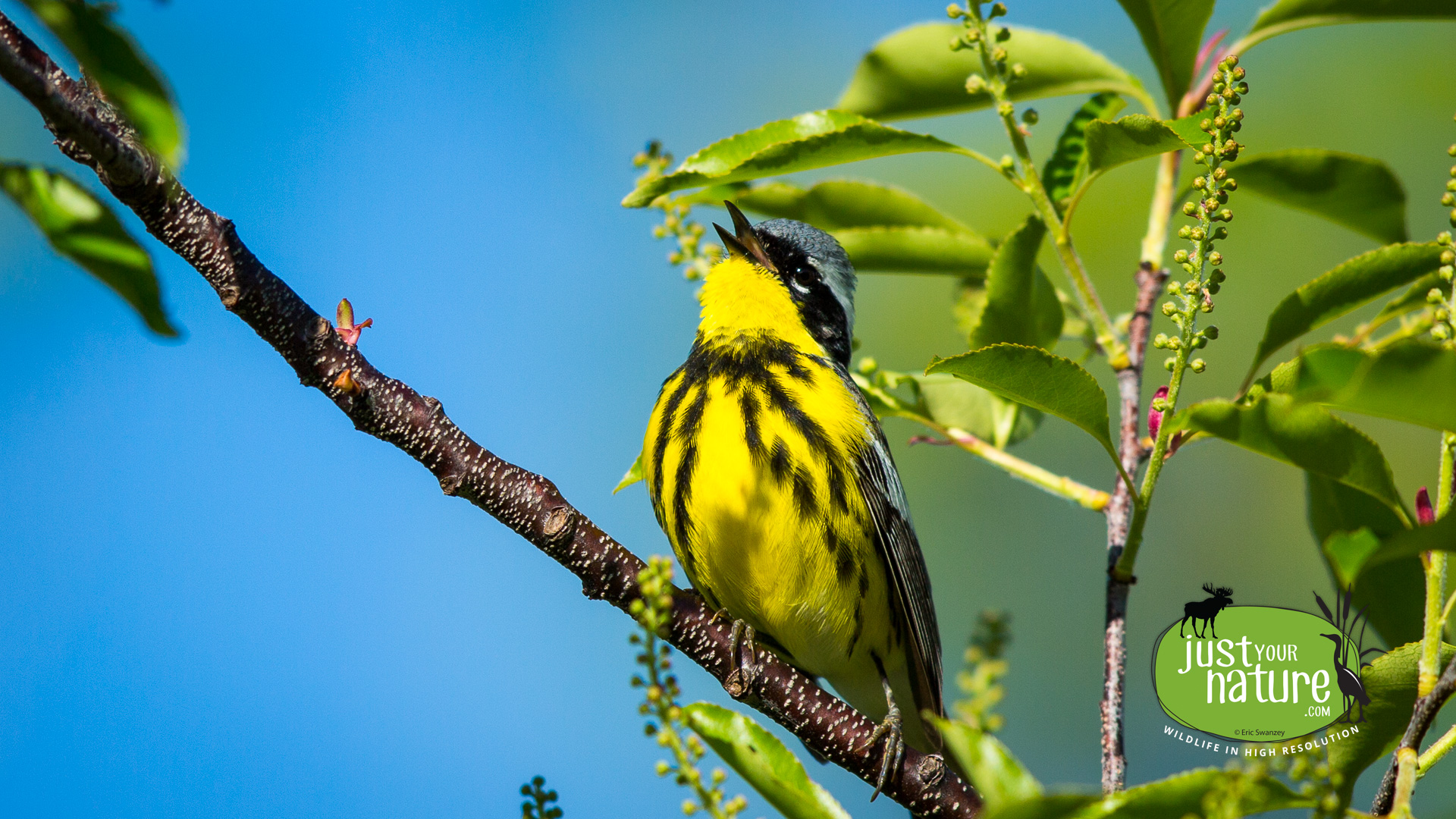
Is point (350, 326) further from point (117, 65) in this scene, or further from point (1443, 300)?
point (1443, 300)

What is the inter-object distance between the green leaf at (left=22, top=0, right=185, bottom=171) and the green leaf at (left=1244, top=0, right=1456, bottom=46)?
99.5 inches

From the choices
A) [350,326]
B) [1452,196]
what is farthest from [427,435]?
[1452,196]

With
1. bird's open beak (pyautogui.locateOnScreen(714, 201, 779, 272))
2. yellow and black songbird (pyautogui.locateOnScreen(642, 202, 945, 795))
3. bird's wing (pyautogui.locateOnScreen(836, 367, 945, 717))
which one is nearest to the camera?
yellow and black songbird (pyautogui.locateOnScreen(642, 202, 945, 795))

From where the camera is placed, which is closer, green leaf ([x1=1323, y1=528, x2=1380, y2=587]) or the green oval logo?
green leaf ([x1=1323, y1=528, x2=1380, y2=587])

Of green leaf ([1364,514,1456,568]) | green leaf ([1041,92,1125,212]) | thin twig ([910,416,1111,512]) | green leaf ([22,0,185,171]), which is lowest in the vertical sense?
green leaf ([22,0,185,171])

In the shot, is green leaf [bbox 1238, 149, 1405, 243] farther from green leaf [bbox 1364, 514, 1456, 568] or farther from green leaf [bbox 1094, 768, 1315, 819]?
green leaf [bbox 1094, 768, 1315, 819]

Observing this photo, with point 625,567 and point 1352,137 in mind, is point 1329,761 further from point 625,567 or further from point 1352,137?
point 1352,137

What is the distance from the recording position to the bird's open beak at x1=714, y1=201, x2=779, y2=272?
4125mm

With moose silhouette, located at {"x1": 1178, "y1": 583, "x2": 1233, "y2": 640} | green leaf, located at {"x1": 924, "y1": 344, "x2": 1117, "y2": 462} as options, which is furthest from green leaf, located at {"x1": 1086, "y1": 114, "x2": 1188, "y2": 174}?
moose silhouette, located at {"x1": 1178, "y1": 583, "x2": 1233, "y2": 640}

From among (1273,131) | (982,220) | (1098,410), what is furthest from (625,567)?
(1273,131)

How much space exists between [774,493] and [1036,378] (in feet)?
4.51

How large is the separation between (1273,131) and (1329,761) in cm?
540

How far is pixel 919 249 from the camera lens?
319 cm

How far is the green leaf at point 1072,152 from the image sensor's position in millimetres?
3260
